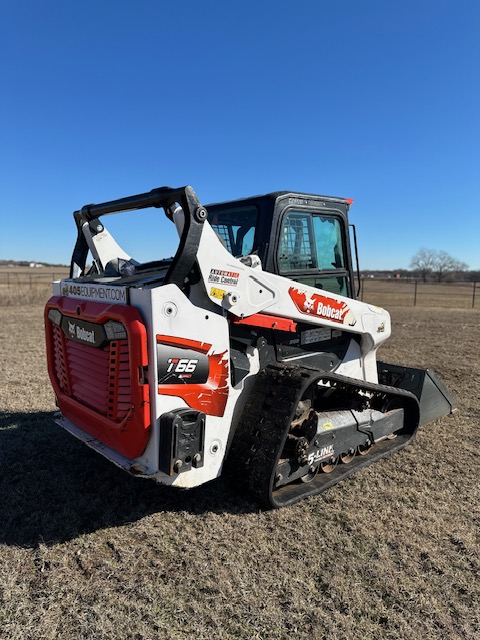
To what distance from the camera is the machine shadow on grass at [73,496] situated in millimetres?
3359

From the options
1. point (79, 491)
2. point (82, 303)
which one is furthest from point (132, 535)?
point (82, 303)

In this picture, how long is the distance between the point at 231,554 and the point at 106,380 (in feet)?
4.89

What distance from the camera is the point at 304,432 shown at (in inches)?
149

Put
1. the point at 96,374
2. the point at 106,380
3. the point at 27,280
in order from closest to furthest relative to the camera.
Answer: the point at 106,380, the point at 96,374, the point at 27,280

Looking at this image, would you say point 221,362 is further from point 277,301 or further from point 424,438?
point 424,438

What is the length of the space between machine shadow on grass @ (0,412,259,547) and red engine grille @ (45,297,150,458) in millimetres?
560

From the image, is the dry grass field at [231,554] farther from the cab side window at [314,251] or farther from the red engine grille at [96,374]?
the cab side window at [314,251]

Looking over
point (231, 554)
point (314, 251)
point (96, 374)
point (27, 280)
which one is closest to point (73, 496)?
point (96, 374)

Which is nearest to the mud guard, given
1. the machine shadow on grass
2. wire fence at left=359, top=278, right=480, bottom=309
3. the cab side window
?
→ the cab side window

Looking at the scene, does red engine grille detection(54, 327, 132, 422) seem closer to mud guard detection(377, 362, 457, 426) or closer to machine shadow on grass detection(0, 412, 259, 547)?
machine shadow on grass detection(0, 412, 259, 547)

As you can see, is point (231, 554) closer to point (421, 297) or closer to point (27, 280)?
point (421, 297)

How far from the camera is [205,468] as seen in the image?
333 centimetres

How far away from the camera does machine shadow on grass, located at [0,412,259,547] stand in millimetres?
3359

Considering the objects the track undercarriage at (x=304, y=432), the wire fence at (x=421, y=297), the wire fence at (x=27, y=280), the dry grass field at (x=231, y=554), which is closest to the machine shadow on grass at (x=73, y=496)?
the dry grass field at (x=231, y=554)
